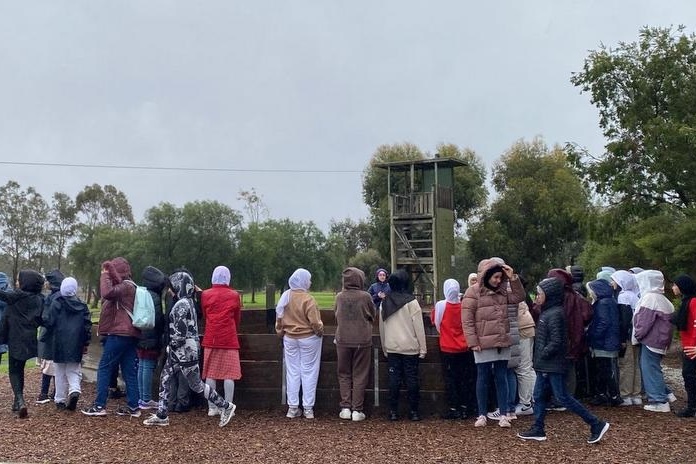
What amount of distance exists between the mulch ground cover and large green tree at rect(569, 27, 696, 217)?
6.79 metres

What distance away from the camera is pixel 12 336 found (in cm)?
809

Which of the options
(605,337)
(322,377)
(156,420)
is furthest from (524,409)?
(156,420)

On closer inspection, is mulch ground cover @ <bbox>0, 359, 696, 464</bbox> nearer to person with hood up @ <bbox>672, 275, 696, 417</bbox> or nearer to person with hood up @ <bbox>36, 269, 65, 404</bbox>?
person with hood up @ <bbox>672, 275, 696, 417</bbox>

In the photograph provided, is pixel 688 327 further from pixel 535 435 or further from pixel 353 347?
pixel 353 347

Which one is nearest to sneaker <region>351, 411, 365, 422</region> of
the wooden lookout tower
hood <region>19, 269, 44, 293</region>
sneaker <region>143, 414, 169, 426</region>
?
sneaker <region>143, 414, 169, 426</region>

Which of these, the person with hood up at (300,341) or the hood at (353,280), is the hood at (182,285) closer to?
the person with hood up at (300,341)

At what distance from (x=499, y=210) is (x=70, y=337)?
26.7 metres

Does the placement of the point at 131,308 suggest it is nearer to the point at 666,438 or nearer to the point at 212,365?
the point at 212,365

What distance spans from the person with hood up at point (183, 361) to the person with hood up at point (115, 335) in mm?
650

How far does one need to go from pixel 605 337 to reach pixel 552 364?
2068 millimetres

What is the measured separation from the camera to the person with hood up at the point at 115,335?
26.0ft

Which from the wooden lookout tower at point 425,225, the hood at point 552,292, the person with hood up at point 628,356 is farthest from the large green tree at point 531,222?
the hood at point 552,292

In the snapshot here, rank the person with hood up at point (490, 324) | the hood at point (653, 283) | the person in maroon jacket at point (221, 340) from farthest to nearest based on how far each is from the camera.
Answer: the hood at point (653, 283) < the person in maroon jacket at point (221, 340) < the person with hood up at point (490, 324)

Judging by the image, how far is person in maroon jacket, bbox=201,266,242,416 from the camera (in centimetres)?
780
